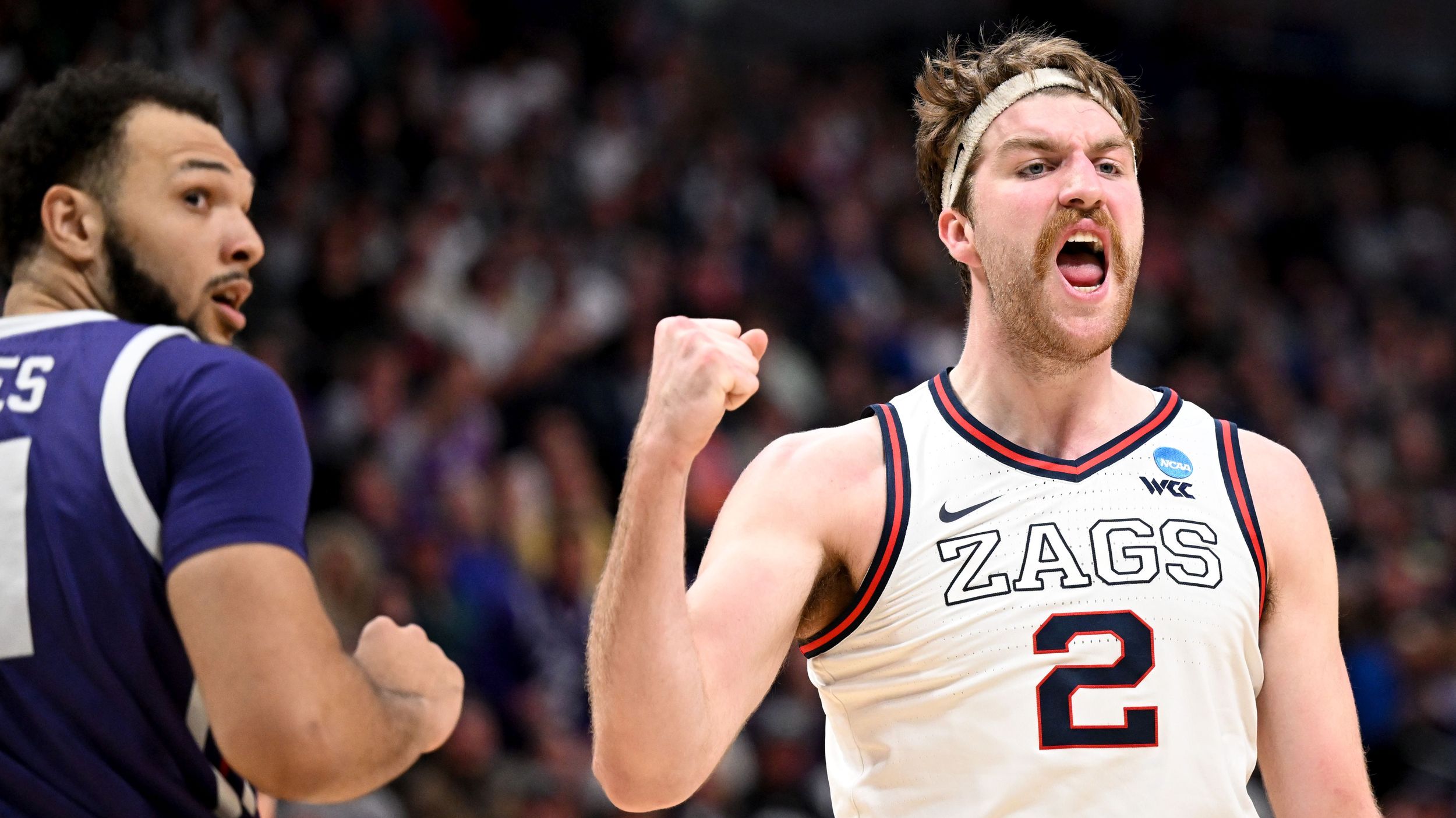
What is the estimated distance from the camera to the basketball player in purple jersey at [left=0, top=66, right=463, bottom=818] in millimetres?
2492

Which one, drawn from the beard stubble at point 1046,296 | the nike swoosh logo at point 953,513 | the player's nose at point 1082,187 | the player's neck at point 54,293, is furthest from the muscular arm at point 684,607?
the player's neck at point 54,293

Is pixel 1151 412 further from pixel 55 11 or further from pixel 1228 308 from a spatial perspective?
pixel 1228 308

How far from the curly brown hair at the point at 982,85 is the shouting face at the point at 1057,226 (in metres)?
0.10

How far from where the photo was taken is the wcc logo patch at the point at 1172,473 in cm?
345

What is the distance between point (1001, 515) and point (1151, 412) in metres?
0.52

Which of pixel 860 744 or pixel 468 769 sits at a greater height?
pixel 860 744

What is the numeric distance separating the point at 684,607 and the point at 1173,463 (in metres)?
1.27

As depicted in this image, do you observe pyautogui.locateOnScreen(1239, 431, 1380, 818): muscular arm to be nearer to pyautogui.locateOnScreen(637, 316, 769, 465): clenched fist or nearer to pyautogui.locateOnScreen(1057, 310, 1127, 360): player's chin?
pyautogui.locateOnScreen(1057, 310, 1127, 360): player's chin

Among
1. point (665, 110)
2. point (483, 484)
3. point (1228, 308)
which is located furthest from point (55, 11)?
point (1228, 308)

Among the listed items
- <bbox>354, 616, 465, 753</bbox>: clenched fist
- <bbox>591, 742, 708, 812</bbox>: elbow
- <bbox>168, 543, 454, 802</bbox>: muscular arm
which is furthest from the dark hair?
<bbox>591, 742, 708, 812</bbox>: elbow

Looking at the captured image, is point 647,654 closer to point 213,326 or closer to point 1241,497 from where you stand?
point 213,326

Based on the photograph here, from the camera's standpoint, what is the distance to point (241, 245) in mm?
3014

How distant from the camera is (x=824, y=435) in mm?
3537

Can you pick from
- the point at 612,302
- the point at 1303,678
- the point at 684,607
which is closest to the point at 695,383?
the point at 684,607
